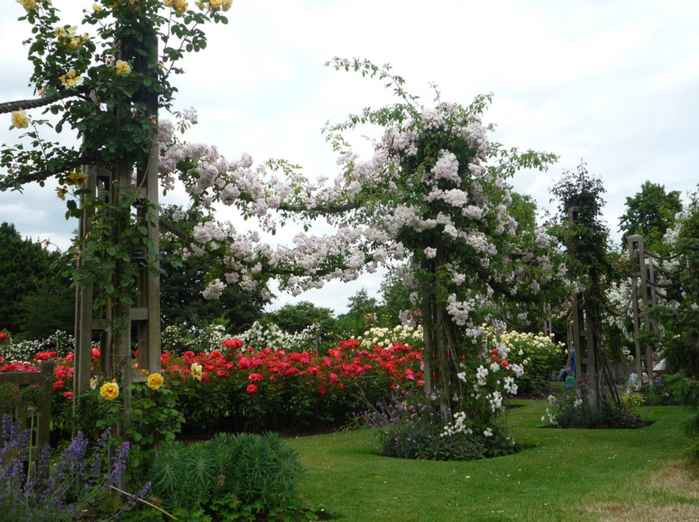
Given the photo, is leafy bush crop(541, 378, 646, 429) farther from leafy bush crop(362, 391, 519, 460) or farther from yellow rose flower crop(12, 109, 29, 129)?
yellow rose flower crop(12, 109, 29, 129)

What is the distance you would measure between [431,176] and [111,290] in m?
3.66

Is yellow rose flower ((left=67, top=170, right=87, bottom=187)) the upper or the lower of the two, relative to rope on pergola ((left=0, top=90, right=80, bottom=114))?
lower

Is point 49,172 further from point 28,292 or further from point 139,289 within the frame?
point 28,292

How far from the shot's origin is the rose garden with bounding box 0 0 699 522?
3.70 meters

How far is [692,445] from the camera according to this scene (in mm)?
4723

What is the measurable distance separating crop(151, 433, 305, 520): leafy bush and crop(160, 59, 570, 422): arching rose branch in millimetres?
2032

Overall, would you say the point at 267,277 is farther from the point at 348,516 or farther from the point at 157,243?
the point at 348,516

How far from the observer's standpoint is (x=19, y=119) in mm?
3748

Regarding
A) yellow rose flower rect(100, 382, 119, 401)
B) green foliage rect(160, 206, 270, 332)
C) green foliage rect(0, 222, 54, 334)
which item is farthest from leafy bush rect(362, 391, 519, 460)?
green foliage rect(0, 222, 54, 334)

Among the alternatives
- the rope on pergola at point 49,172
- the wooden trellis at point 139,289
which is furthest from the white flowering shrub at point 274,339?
the rope on pergola at point 49,172

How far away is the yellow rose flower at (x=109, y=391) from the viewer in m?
3.54

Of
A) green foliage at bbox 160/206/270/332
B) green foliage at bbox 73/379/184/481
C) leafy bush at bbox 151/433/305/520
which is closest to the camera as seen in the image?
leafy bush at bbox 151/433/305/520


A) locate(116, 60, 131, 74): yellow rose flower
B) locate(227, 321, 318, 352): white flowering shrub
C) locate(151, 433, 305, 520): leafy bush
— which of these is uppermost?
locate(116, 60, 131, 74): yellow rose flower

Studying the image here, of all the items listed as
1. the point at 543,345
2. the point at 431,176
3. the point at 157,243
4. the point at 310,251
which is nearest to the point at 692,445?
the point at 431,176
